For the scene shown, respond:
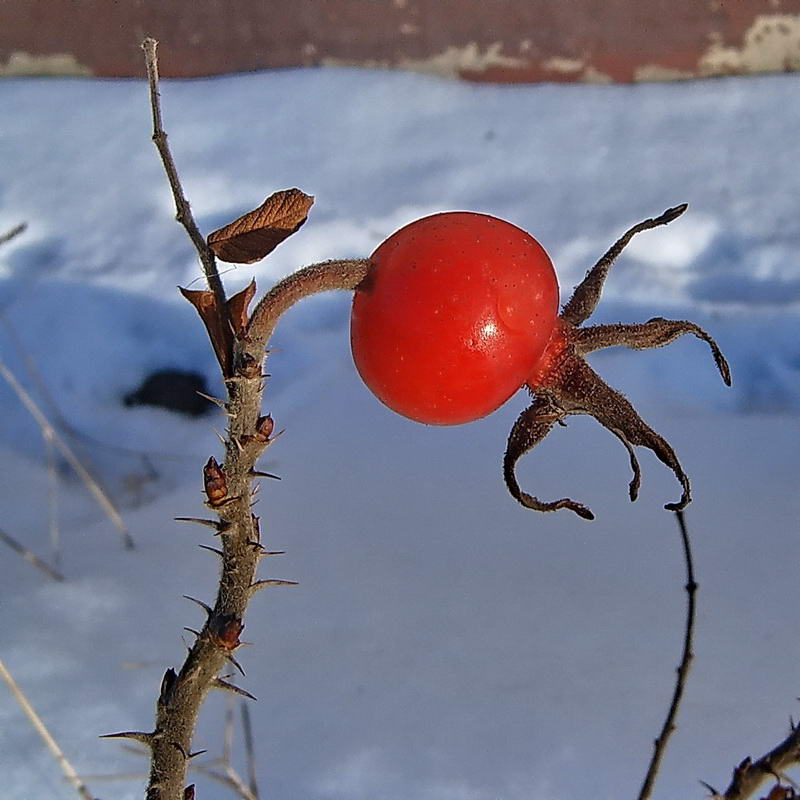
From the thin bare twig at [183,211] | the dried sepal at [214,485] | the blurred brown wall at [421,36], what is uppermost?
the blurred brown wall at [421,36]

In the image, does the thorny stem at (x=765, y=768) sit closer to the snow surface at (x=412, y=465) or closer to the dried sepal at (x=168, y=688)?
the dried sepal at (x=168, y=688)

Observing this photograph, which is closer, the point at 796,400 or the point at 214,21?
the point at 796,400

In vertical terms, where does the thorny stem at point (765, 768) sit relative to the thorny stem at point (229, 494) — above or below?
below

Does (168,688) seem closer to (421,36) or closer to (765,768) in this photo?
(765,768)

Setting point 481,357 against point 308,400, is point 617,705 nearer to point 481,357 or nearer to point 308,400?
point 481,357

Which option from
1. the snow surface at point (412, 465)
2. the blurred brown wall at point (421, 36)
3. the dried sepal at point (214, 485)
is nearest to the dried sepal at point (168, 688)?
the dried sepal at point (214, 485)

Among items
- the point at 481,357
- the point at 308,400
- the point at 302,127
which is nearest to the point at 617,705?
the point at 481,357
